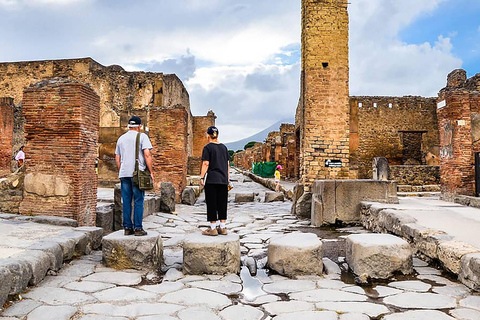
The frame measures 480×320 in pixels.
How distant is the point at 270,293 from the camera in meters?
3.37

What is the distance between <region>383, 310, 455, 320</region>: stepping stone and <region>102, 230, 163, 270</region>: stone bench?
2.34 metres

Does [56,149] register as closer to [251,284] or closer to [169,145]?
[251,284]

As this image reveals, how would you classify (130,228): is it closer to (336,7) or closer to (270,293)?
(270,293)

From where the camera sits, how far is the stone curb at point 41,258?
2905 mm

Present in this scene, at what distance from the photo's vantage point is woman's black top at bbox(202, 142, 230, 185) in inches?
174

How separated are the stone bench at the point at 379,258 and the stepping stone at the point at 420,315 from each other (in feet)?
Answer: 2.95

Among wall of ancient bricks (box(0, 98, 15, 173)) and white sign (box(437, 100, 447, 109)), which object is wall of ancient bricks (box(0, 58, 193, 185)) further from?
white sign (box(437, 100, 447, 109))

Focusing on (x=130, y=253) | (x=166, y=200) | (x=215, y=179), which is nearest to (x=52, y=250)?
(x=130, y=253)

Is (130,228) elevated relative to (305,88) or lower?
lower

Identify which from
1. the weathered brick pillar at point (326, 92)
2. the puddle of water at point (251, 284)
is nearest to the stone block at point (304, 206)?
the weathered brick pillar at point (326, 92)

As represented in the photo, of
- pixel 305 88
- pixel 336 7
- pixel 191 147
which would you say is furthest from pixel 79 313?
pixel 191 147

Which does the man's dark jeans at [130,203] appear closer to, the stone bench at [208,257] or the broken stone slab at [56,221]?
the stone bench at [208,257]

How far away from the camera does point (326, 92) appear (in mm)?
9836

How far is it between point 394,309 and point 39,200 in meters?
4.67
